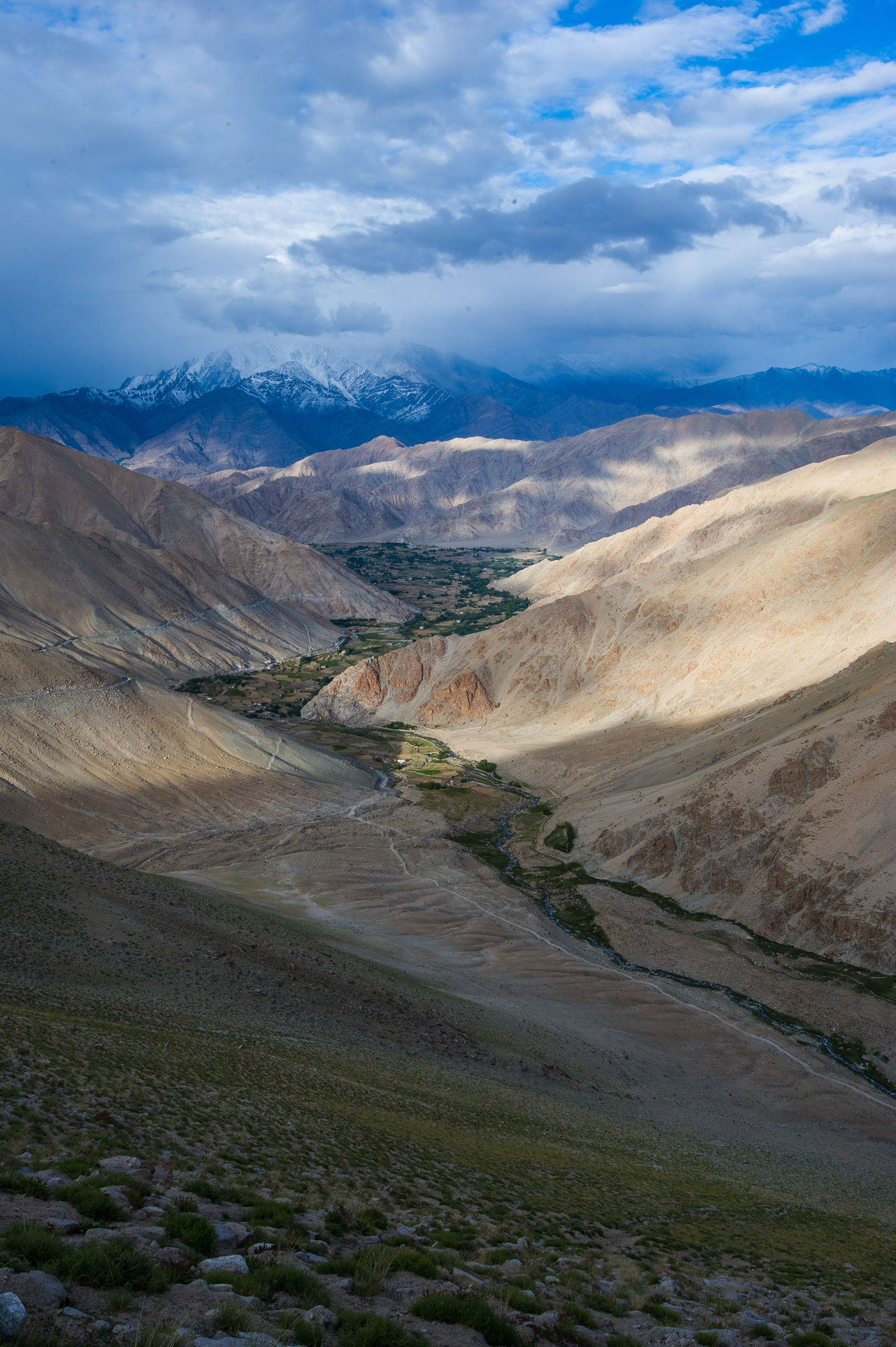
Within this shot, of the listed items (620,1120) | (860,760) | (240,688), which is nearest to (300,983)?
(620,1120)

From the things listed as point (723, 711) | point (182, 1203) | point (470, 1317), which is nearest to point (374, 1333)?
point (470, 1317)

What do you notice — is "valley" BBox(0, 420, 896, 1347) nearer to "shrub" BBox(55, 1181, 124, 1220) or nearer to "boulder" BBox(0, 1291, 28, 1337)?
"shrub" BBox(55, 1181, 124, 1220)

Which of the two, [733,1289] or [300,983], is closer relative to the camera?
[733,1289]

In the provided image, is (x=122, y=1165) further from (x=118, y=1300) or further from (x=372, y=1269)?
(x=118, y=1300)

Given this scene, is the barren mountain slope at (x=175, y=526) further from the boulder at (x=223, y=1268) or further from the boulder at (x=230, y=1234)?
the boulder at (x=223, y=1268)

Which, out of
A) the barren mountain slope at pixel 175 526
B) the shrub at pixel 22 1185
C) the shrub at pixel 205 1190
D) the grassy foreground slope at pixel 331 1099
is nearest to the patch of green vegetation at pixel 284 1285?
the shrub at pixel 205 1190

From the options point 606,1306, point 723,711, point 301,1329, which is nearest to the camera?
point 301,1329

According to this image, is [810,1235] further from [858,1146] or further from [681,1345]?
[858,1146]
